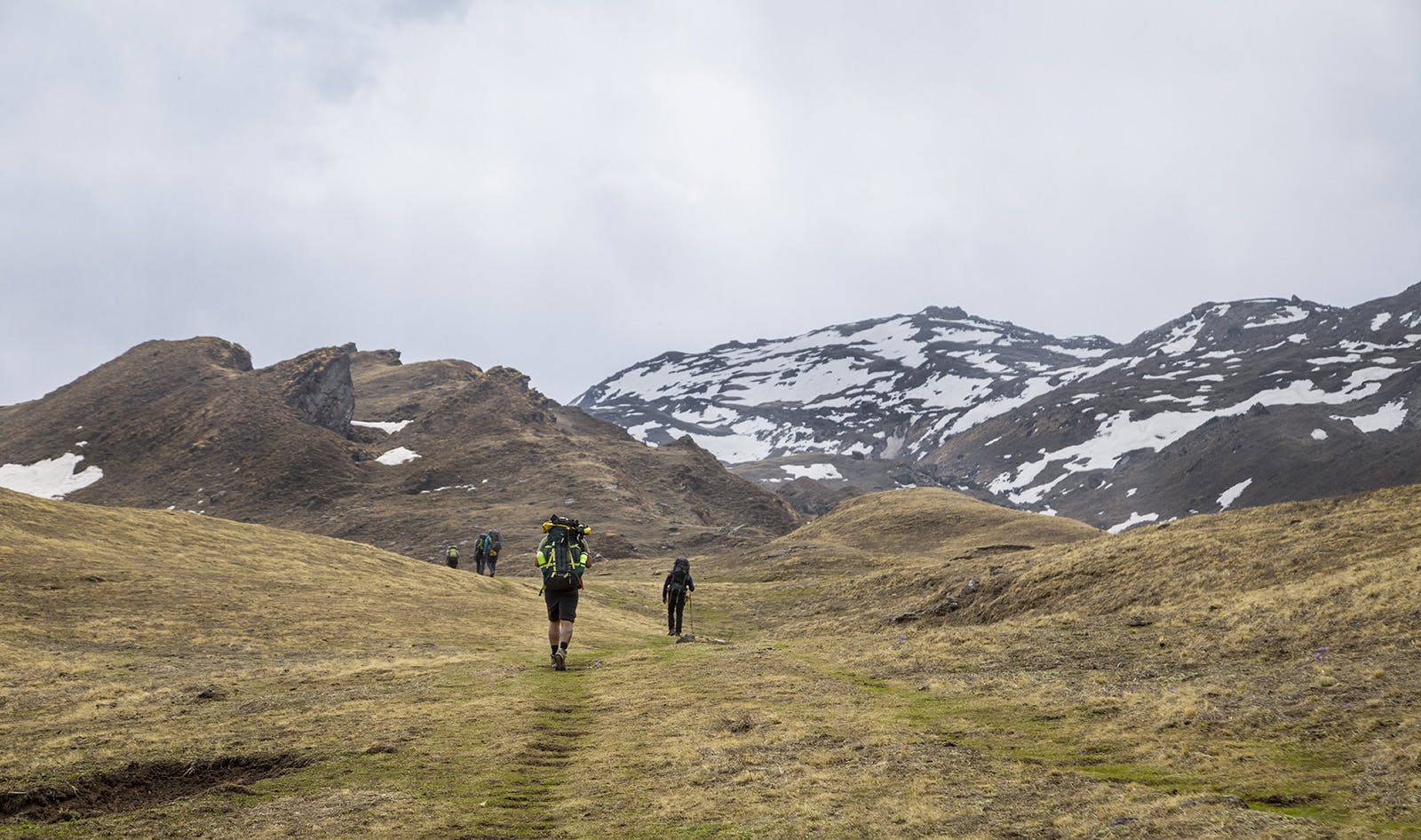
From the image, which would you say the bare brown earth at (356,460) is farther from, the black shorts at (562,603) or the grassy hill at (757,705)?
the black shorts at (562,603)

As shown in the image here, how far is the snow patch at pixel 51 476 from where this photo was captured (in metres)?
99.1

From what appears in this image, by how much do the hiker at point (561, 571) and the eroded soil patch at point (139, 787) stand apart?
8228 mm

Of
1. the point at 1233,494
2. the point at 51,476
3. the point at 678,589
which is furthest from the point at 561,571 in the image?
the point at 1233,494

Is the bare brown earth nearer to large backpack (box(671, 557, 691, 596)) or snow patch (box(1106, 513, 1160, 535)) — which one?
large backpack (box(671, 557, 691, 596))

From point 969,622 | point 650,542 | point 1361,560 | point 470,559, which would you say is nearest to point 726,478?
point 650,542

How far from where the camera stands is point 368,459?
11944 centimetres

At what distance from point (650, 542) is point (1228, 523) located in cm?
6754

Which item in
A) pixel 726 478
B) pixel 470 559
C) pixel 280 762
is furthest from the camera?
pixel 726 478

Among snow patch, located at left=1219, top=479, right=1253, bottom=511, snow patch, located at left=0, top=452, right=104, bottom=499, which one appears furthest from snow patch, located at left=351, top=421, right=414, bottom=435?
snow patch, located at left=1219, top=479, right=1253, bottom=511

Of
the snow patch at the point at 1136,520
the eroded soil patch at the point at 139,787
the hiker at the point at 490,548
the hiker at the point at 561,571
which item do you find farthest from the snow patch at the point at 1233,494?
the eroded soil patch at the point at 139,787

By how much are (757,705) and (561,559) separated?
6.66 m

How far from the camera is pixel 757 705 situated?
51.2 feet

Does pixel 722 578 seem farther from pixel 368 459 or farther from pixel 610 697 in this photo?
pixel 368 459

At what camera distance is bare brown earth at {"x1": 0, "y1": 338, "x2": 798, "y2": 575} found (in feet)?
319
